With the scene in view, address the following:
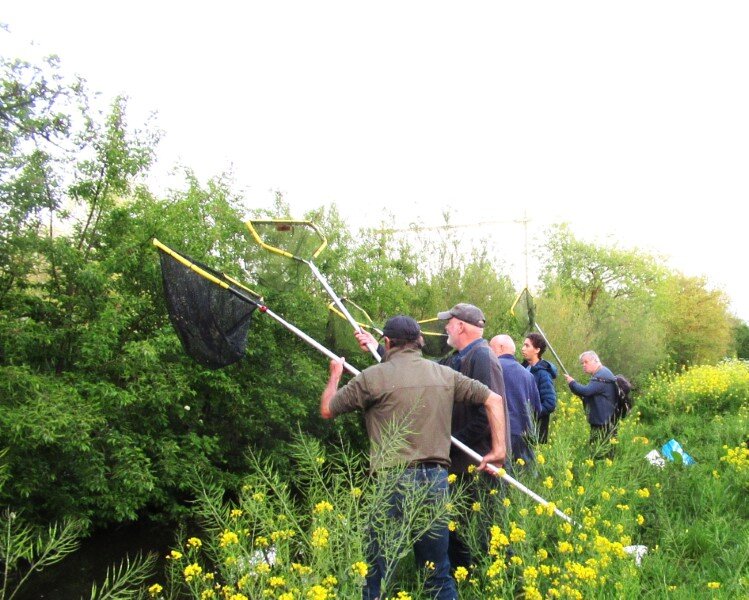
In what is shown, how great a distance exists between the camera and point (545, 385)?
22.9 feet

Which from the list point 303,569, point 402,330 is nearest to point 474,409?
point 402,330

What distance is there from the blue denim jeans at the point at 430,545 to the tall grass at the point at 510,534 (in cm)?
7

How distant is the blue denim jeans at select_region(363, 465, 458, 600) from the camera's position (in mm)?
3605

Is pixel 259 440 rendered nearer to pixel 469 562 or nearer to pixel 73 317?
pixel 73 317

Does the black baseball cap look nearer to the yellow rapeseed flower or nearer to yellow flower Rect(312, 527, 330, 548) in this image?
yellow flower Rect(312, 527, 330, 548)

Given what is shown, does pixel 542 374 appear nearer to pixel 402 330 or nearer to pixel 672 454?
pixel 672 454

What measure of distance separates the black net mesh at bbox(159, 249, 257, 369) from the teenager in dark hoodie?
10.2ft

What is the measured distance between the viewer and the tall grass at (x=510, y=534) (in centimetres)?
313

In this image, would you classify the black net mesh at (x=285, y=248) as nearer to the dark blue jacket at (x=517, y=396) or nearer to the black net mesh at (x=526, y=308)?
the dark blue jacket at (x=517, y=396)

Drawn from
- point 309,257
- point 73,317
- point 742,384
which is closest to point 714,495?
point 309,257

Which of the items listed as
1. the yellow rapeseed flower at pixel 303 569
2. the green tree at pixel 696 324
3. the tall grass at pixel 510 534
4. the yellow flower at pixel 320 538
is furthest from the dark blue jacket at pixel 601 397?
the green tree at pixel 696 324

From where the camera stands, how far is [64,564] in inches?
352

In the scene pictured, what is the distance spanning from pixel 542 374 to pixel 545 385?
119 millimetres

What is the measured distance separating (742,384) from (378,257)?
951 centimetres
